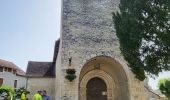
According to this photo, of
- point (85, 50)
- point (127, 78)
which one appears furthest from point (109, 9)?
point (127, 78)

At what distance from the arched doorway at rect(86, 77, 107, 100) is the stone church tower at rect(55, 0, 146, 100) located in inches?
16.0

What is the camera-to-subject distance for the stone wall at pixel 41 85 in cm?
2133

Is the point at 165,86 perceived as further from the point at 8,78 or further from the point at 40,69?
the point at 8,78

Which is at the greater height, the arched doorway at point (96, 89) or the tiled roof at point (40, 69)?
the tiled roof at point (40, 69)

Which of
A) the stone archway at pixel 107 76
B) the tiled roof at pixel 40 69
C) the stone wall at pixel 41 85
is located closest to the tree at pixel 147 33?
the stone archway at pixel 107 76

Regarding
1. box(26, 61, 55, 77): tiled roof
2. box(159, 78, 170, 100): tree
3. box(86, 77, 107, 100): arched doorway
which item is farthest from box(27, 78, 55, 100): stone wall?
box(159, 78, 170, 100): tree

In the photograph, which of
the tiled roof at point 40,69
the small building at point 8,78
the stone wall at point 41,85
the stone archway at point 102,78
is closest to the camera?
the stone archway at point 102,78

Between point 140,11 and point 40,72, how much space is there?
15131 mm

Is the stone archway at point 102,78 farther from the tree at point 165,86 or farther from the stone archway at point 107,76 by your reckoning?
the tree at point 165,86

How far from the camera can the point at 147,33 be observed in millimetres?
9734

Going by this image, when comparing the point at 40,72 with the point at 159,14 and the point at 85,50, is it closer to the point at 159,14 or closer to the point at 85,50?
the point at 85,50

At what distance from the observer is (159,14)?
911cm

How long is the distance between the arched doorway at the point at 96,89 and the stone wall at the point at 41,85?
194 inches

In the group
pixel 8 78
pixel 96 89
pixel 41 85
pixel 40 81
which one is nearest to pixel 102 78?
pixel 96 89
